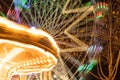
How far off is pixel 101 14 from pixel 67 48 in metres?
3.50

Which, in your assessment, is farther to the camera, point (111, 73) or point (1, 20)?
point (111, 73)

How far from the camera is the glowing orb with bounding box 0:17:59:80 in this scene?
21.0ft

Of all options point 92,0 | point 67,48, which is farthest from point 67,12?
point 67,48

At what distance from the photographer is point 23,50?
7.54 meters

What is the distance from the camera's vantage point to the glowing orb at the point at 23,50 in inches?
252

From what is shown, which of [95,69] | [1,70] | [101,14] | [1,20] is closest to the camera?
[1,20]

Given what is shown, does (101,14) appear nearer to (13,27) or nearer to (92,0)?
(92,0)

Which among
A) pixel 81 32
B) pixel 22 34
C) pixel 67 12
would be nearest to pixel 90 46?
pixel 81 32

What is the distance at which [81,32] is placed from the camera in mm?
16156

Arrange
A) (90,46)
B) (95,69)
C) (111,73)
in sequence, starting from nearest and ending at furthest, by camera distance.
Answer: (111,73)
(90,46)
(95,69)

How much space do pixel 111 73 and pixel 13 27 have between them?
6.85 metres

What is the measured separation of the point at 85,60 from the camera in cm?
1878

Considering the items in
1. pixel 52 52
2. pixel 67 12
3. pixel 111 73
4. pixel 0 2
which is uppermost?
pixel 0 2

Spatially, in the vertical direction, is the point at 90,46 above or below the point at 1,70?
above
